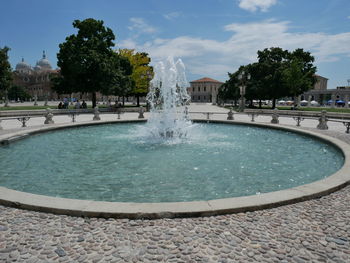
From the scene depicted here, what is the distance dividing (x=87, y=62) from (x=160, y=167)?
91.0 feet

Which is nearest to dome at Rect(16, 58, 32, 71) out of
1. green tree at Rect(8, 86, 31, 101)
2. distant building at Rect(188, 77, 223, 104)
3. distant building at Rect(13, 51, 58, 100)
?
distant building at Rect(13, 51, 58, 100)

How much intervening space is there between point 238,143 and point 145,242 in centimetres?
926

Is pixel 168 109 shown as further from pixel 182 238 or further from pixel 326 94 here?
pixel 326 94

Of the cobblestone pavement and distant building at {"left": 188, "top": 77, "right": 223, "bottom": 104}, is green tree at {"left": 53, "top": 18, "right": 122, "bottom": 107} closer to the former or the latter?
the cobblestone pavement

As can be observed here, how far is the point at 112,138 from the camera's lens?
43.7ft

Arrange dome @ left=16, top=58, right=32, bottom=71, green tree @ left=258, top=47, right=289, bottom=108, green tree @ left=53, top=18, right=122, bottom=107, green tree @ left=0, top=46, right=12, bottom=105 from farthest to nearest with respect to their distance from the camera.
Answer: dome @ left=16, top=58, right=32, bottom=71 → green tree @ left=258, top=47, right=289, bottom=108 → green tree @ left=0, top=46, right=12, bottom=105 → green tree @ left=53, top=18, right=122, bottom=107

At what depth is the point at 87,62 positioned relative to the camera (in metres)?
31.8

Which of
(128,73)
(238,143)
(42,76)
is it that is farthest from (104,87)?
(42,76)

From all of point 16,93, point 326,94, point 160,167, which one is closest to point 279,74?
point 160,167

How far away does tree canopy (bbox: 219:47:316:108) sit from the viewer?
38781mm

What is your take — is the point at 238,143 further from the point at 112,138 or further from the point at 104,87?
the point at 104,87

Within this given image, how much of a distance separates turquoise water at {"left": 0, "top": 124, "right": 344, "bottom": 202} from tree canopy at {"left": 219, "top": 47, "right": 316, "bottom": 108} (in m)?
29.6

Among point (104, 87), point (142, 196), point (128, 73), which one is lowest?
point (142, 196)

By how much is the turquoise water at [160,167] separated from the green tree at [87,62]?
2109 cm
